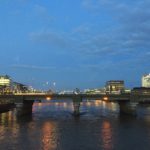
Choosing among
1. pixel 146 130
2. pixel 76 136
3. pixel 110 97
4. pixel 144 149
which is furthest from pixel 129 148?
pixel 110 97

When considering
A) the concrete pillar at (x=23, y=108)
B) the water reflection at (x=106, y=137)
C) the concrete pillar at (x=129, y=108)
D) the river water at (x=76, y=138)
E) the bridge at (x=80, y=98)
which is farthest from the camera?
the bridge at (x=80, y=98)

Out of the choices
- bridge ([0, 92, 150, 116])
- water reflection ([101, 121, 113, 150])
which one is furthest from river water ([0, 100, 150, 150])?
bridge ([0, 92, 150, 116])

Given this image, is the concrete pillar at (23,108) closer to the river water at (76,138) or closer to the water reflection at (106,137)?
the river water at (76,138)

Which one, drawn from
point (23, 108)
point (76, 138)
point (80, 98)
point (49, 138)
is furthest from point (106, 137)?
point (23, 108)

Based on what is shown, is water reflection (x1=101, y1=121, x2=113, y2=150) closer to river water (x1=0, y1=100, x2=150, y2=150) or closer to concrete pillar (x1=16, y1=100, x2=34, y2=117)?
river water (x1=0, y1=100, x2=150, y2=150)

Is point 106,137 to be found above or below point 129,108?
below

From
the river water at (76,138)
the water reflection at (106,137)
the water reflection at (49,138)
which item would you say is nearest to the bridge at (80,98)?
the river water at (76,138)

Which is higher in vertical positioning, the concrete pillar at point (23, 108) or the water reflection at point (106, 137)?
the concrete pillar at point (23, 108)

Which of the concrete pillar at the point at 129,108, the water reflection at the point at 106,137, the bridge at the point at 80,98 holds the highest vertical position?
the bridge at the point at 80,98

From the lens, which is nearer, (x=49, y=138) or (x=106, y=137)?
(x=49, y=138)

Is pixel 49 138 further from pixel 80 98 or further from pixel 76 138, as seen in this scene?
pixel 80 98

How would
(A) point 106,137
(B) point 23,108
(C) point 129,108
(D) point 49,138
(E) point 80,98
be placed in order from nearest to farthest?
1. (D) point 49,138
2. (A) point 106,137
3. (C) point 129,108
4. (B) point 23,108
5. (E) point 80,98

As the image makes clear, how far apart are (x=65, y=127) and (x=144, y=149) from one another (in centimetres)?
3272

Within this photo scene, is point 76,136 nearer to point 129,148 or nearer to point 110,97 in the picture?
point 129,148
